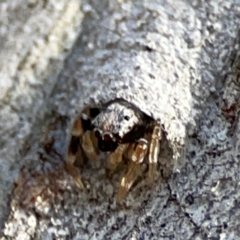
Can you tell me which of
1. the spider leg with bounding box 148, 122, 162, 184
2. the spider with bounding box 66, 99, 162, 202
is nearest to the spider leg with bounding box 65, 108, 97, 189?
the spider with bounding box 66, 99, 162, 202

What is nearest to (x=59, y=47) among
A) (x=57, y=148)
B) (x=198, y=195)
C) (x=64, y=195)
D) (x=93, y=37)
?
(x=93, y=37)

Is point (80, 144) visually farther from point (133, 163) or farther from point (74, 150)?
point (133, 163)

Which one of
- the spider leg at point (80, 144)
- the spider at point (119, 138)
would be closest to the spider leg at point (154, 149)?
the spider at point (119, 138)

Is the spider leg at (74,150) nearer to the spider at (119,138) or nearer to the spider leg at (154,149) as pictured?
the spider at (119,138)

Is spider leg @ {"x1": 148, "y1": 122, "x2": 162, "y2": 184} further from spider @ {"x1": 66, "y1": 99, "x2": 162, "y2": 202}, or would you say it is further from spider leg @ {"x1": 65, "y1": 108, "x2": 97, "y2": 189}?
spider leg @ {"x1": 65, "y1": 108, "x2": 97, "y2": 189}

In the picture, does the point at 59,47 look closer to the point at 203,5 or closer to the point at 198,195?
the point at 203,5

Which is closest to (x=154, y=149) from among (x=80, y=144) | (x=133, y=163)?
(x=133, y=163)
